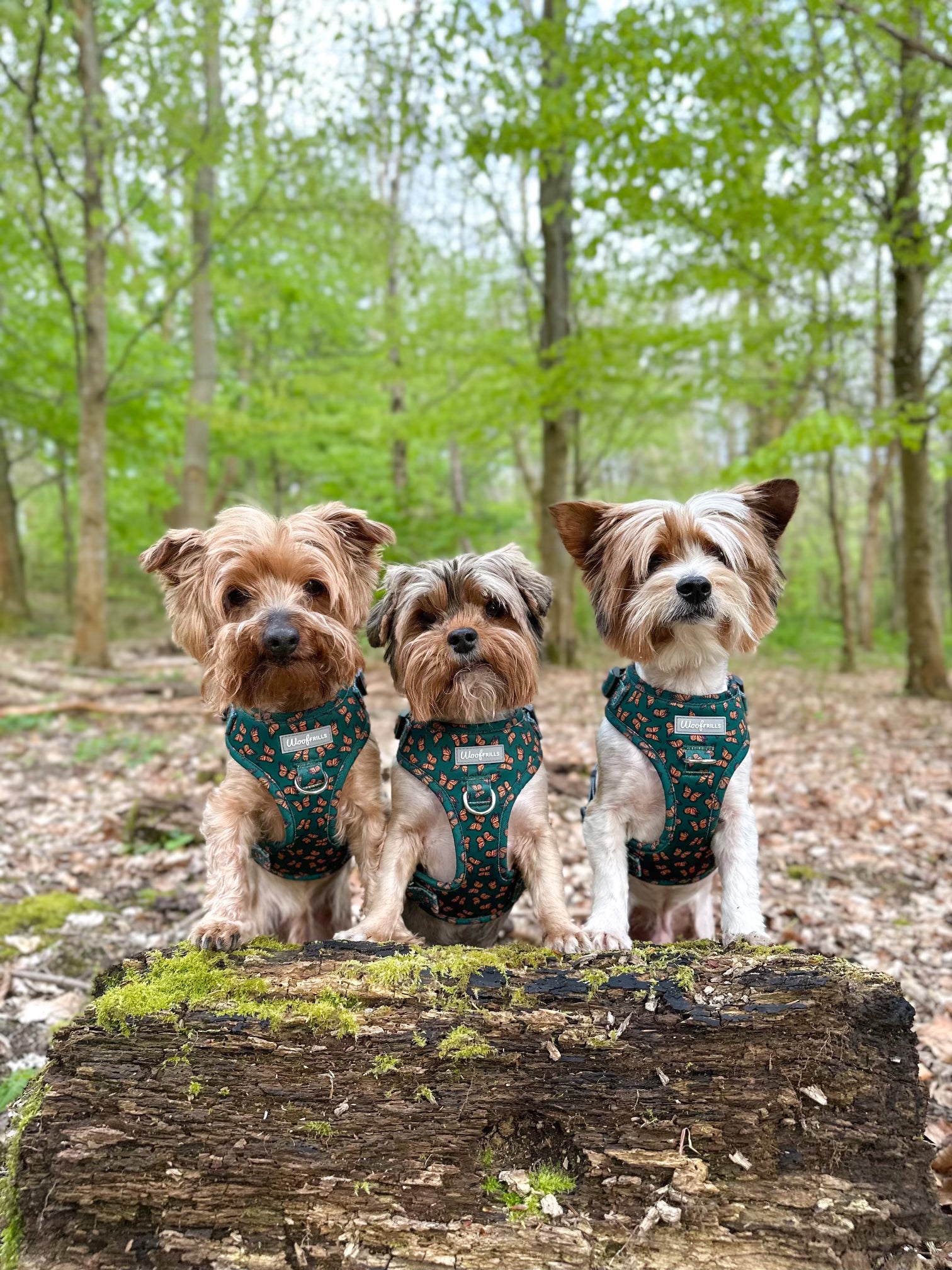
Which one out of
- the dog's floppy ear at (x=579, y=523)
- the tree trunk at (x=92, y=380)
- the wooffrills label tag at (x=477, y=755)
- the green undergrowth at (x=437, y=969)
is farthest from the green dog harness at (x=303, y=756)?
the tree trunk at (x=92, y=380)

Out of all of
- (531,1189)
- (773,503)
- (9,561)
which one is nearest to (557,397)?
(773,503)

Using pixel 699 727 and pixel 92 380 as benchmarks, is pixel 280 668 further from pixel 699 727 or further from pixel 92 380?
pixel 92 380

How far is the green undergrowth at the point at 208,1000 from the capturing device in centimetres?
247

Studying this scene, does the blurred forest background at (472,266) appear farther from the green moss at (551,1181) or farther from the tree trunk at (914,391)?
the green moss at (551,1181)

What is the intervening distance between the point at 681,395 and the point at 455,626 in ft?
42.8

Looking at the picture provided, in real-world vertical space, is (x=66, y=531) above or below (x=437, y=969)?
above

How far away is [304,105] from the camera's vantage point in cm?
1348

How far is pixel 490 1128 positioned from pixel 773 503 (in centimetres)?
265

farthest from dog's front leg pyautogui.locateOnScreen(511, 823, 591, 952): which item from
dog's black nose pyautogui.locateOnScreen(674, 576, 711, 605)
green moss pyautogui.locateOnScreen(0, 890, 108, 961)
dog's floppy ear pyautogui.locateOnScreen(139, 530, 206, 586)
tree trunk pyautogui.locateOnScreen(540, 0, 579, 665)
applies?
tree trunk pyautogui.locateOnScreen(540, 0, 579, 665)

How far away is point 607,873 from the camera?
129 inches

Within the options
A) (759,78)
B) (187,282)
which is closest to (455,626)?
(759,78)

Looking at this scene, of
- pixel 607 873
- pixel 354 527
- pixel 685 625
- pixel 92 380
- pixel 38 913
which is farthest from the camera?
pixel 92 380

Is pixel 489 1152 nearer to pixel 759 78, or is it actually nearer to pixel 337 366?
pixel 759 78

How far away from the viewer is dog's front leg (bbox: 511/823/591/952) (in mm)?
3096
